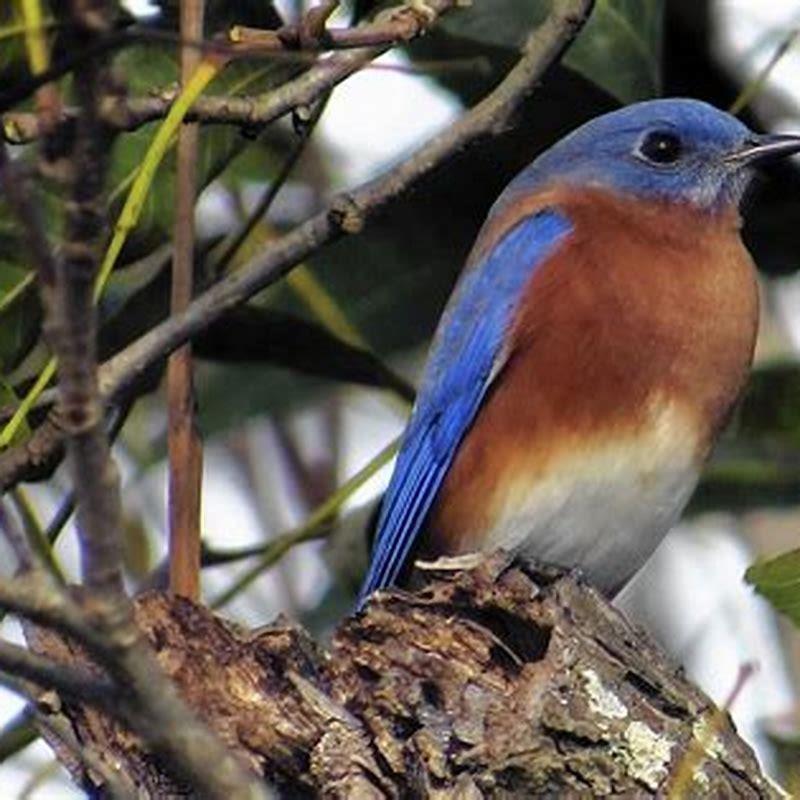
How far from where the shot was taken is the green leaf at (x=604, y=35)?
5.32 meters

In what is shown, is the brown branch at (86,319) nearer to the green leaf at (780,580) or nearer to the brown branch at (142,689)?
the brown branch at (142,689)

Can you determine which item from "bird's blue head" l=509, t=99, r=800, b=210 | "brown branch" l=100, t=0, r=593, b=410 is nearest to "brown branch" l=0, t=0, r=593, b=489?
"brown branch" l=100, t=0, r=593, b=410

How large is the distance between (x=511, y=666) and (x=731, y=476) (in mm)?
2025

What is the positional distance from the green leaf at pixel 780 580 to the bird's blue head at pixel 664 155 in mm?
1805

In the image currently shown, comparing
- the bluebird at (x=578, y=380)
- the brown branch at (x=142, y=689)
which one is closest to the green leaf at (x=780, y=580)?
the bluebird at (x=578, y=380)

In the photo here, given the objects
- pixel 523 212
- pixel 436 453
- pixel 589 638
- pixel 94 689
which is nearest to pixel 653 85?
pixel 523 212

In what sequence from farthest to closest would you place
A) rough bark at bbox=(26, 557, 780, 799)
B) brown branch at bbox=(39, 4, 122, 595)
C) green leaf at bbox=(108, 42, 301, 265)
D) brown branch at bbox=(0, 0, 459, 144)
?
green leaf at bbox=(108, 42, 301, 265) < brown branch at bbox=(0, 0, 459, 144) < rough bark at bbox=(26, 557, 780, 799) < brown branch at bbox=(39, 4, 122, 595)

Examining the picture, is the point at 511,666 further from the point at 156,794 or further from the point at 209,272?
the point at 209,272

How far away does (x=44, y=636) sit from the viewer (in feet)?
13.7

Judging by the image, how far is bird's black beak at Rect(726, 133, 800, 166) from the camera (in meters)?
5.89

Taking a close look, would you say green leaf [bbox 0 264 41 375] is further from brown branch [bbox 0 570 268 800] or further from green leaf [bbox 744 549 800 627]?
brown branch [bbox 0 570 268 800]

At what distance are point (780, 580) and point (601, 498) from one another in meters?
1.02

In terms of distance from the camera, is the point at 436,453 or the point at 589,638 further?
the point at 436,453

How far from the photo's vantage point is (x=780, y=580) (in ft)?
14.3
